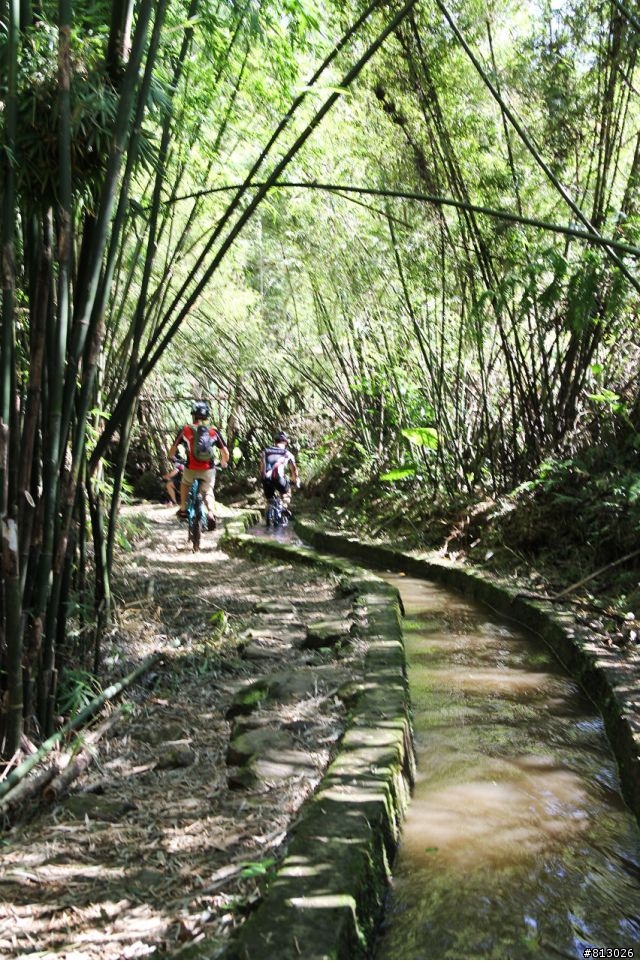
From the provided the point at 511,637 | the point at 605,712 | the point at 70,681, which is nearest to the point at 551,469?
the point at 511,637

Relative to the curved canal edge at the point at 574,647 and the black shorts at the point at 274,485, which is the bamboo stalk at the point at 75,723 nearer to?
the curved canal edge at the point at 574,647

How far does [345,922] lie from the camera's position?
1652 millimetres

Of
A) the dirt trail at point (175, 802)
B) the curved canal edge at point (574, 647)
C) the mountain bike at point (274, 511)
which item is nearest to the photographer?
the dirt trail at point (175, 802)

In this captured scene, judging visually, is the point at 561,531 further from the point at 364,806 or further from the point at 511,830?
the point at 364,806

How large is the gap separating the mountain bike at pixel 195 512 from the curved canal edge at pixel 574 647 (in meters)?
1.71

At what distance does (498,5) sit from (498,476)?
3600mm

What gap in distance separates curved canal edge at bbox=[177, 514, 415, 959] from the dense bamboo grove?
40.5 inches

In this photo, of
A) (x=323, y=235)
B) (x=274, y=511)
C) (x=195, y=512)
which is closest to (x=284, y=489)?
(x=274, y=511)

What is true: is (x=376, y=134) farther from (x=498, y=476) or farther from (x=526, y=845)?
(x=526, y=845)

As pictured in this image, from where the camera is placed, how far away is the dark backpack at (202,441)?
711cm

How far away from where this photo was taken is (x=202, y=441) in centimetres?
712

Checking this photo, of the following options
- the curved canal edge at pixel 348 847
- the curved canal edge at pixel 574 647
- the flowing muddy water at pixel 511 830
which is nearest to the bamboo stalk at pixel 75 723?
the curved canal edge at pixel 348 847

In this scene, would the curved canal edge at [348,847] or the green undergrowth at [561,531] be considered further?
the green undergrowth at [561,531]

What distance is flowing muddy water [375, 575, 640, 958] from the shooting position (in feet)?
6.39
